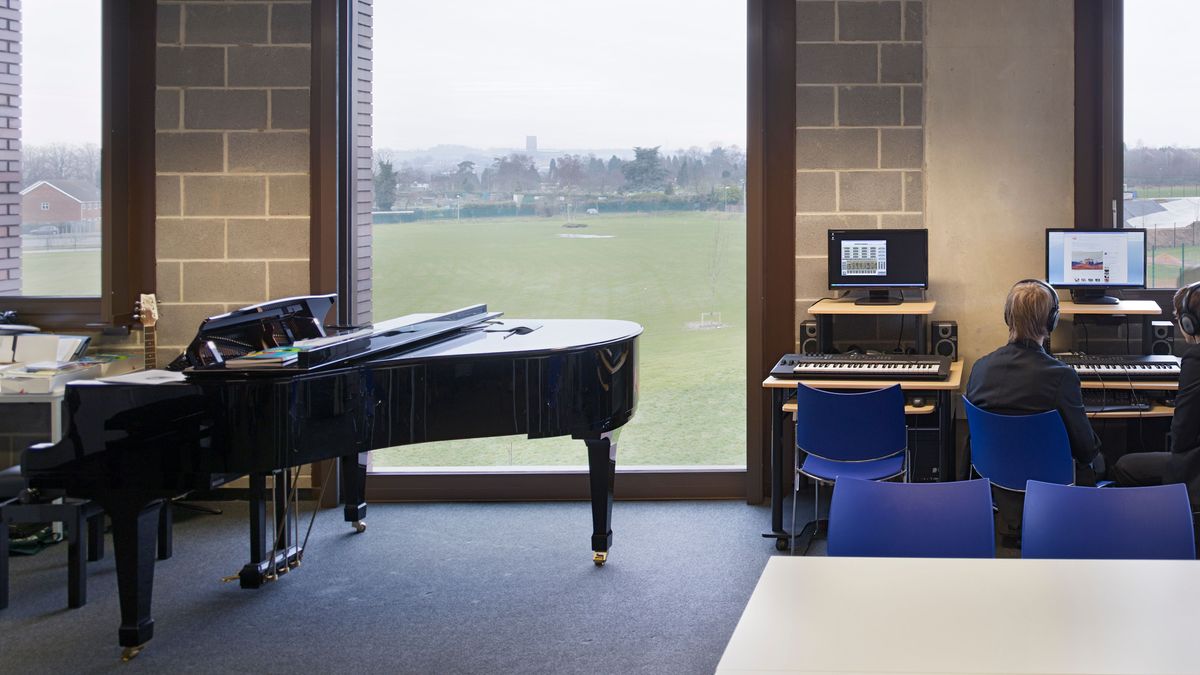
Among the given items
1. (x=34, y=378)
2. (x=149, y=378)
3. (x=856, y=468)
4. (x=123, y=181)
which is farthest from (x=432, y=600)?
(x=123, y=181)

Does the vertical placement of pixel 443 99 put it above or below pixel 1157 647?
above

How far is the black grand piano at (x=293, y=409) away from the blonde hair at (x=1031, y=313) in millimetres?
1455

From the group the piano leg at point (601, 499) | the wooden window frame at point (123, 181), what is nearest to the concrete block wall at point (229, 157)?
the wooden window frame at point (123, 181)

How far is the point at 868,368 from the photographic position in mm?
4898

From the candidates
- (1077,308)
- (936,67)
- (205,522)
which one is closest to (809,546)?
(1077,308)

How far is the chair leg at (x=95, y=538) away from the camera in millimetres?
4711

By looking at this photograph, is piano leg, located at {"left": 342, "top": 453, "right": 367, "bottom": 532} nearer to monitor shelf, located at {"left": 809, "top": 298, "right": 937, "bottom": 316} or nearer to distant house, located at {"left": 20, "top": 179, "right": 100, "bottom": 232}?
distant house, located at {"left": 20, "top": 179, "right": 100, "bottom": 232}

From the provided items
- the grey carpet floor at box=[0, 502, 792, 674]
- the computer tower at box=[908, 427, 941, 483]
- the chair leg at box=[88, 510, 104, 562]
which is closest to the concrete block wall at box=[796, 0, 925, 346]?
the computer tower at box=[908, 427, 941, 483]

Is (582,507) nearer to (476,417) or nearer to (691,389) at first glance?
(691,389)

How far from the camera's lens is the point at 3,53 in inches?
220

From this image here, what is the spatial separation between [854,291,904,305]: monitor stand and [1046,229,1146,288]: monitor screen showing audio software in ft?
2.26

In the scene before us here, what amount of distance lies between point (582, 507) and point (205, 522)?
182cm

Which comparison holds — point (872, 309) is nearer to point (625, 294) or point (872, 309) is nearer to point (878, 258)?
point (878, 258)

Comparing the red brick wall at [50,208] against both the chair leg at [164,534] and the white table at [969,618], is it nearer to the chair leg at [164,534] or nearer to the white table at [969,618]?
the chair leg at [164,534]
